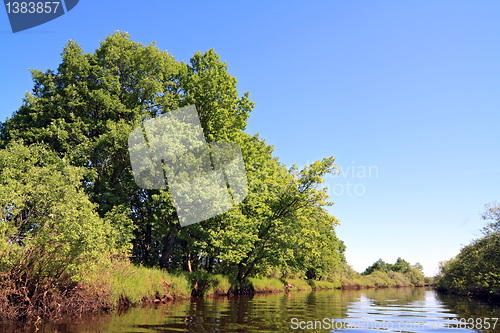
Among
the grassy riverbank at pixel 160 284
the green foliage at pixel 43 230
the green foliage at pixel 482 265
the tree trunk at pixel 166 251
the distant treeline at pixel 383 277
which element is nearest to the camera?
the green foliage at pixel 43 230

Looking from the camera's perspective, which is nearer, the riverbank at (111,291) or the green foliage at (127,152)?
the riverbank at (111,291)

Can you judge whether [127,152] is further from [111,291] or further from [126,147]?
[111,291]

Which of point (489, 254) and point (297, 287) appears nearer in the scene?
point (489, 254)

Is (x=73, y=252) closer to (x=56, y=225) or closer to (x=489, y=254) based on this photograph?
(x=56, y=225)

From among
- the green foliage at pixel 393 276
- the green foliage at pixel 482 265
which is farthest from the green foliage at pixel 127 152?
the green foliage at pixel 393 276

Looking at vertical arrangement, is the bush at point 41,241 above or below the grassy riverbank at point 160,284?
above

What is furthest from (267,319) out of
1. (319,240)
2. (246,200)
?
(319,240)

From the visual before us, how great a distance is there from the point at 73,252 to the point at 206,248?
15518 millimetres

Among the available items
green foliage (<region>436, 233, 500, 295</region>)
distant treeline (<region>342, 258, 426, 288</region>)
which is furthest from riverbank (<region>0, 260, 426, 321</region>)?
distant treeline (<region>342, 258, 426, 288</region>)

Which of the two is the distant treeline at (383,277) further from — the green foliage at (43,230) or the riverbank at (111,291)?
the green foliage at (43,230)

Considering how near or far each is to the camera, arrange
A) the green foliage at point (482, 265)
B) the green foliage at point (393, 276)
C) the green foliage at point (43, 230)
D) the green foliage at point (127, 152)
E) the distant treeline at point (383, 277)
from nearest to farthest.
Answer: the green foliage at point (43, 230) < the green foliage at point (127, 152) < the green foliage at point (482, 265) < the distant treeline at point (383, 277) < the green foliage at point (393, 276)

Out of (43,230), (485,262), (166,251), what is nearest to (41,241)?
(43,230)

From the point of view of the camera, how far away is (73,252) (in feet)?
46.0

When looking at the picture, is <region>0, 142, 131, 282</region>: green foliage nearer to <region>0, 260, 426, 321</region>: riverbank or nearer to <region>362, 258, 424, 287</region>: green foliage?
<region>0, 260, 426, 321</region>: riverbank
